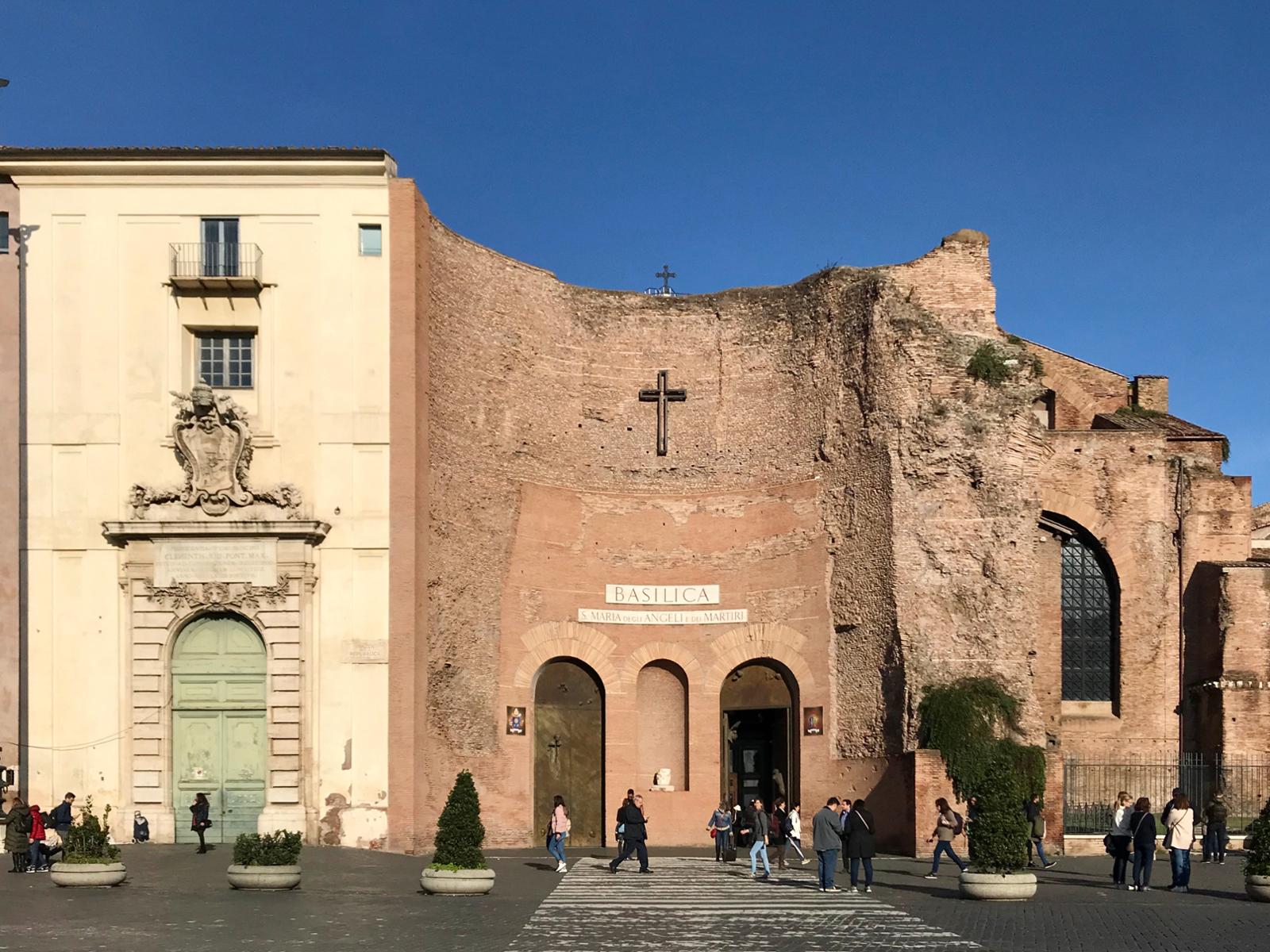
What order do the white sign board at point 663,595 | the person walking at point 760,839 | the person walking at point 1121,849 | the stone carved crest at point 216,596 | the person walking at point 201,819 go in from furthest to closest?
the white sign board at point 663,595 < the stone carved crest at point 216,596 < the person walking at point 201,819 < the person walking at point 760,839 < the person walking at point 1121,849

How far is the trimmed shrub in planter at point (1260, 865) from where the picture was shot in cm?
2222

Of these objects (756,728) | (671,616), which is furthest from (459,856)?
(756,728)

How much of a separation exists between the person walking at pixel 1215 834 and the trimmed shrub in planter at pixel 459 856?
14.6 meters

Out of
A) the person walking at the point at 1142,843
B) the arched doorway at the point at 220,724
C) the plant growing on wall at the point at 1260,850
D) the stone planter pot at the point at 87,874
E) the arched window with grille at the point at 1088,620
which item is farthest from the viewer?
the arched window with grille at the point at 1088,620

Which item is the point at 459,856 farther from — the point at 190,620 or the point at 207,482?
the point at 207,482

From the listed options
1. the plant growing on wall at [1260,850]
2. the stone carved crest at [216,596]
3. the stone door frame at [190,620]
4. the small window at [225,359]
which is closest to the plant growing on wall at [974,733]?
the plant growing on wall at [1260,850]

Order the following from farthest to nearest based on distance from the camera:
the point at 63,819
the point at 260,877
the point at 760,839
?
the point at 63,819
the point at 760,839
the point at 260,877

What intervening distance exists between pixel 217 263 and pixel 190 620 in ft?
22.2

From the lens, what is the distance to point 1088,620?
36.3m

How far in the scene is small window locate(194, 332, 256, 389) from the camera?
3045 centimetres

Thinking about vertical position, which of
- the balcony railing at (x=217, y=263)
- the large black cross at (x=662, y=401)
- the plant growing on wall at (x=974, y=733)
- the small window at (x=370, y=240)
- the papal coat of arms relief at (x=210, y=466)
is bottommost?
the plant growing on wall at (x=974, y=733)

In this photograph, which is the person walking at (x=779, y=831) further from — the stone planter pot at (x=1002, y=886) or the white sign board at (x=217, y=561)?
the white sign board at (x=217, y=561)

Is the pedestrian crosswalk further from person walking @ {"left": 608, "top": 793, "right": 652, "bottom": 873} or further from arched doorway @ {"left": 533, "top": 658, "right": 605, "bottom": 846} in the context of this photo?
arched doorway @ {"left": 533, "top": 658, "right": 605, "bottom": 846}

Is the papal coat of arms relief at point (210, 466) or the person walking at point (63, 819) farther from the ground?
the papal coat of arms relief at point (210, 466)
